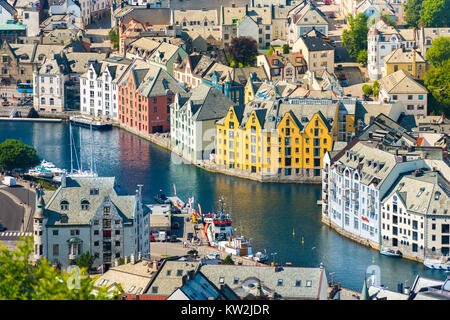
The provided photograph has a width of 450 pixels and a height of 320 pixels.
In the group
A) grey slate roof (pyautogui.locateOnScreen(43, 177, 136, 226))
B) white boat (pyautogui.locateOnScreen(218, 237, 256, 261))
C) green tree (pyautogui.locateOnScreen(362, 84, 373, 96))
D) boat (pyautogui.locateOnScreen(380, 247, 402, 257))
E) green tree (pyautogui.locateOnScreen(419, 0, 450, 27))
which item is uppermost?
green tree (pyautogui.locateOnScreen(419, 0, 450, 27))

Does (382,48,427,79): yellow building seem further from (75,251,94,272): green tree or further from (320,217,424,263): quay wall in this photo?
(75,251,94,272): green tree

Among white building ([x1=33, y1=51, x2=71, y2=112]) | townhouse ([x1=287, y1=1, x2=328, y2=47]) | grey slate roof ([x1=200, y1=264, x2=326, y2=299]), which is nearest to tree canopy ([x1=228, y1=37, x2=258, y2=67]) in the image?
townhouse ([x1=287, y1=1, x2=328, y2=47])

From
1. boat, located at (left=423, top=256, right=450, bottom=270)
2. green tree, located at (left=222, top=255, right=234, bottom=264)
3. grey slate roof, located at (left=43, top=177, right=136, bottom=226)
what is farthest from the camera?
boat, located at (left=423, top=256, right=450, bottom=270)

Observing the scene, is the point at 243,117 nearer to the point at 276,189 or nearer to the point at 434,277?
the point at 276,189

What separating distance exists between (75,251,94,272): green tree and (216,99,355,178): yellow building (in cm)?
4226

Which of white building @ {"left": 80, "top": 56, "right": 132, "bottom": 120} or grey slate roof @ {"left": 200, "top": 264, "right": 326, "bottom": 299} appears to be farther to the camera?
white building @ {"left": 80, "top": 56, "right": 132, "bottom": 120}

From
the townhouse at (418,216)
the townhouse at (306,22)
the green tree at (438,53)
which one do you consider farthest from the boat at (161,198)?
the townhouse at (306,22)

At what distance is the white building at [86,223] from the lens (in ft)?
325

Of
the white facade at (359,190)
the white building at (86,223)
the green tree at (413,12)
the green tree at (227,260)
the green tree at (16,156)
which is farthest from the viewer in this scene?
the green tree at (413,12)

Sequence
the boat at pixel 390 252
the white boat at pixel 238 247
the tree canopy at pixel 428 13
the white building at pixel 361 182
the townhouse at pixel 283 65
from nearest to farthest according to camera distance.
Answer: the white boat at pixel 238 247 < the boat at pixel 390 252 < the white building at pixel 361 182 < the townhouse at pixel 283 65 < the tree canopy at pixel 428 13

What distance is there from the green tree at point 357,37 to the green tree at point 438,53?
48.6 feet

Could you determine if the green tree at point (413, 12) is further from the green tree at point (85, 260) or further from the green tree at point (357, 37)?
the green tree at point (85, 260)

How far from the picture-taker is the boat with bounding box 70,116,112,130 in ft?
548
